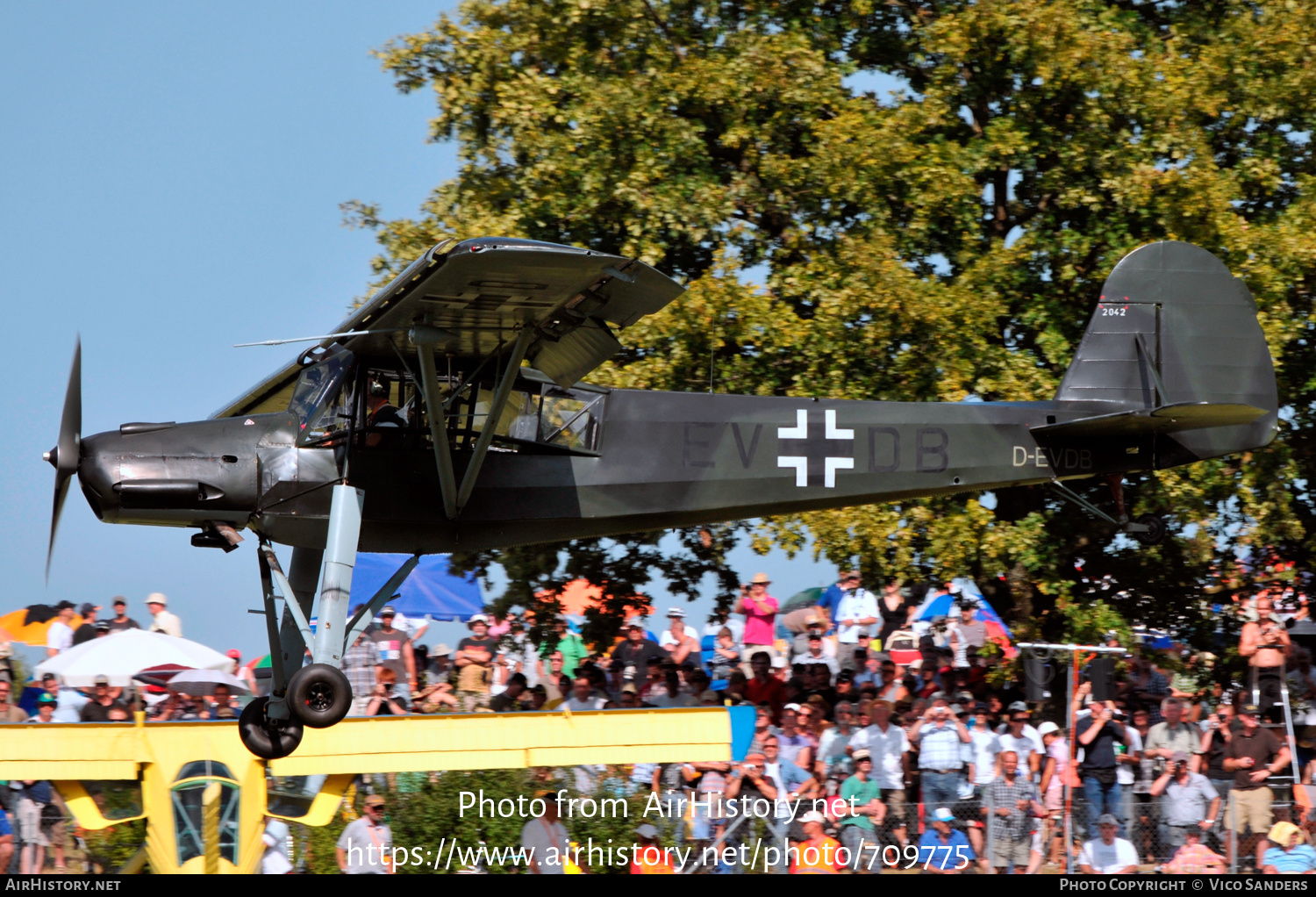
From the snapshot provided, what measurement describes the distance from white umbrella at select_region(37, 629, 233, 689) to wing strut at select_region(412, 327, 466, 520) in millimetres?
3884

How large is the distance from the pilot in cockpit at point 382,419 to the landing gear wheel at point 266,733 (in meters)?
1.72

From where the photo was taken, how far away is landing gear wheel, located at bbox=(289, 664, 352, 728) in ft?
25.7

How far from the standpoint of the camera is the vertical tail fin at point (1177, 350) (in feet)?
32.5

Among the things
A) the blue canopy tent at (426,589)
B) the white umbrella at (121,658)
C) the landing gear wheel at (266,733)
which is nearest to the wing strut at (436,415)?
the landing gear wheel at (266,733)

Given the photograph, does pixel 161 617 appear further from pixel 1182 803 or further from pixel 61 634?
pixel 1182 803

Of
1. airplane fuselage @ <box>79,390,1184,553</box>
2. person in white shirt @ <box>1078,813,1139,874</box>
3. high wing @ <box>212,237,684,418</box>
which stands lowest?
person in white shirt @ <box>1078,813,1139,874</box>

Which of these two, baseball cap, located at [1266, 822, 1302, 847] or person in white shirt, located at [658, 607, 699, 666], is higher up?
person in white shirt, located at [658, 607, 699, 666]

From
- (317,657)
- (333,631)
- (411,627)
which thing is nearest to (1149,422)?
(333,631)

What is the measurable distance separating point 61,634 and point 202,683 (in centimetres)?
198

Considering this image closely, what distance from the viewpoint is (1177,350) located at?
1000cm

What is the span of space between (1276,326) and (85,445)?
8744 mm

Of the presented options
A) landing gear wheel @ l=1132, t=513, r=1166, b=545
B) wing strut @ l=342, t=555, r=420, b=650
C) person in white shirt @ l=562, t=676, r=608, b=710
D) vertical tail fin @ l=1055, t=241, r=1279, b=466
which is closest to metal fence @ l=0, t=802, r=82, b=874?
wing strut @ l=342, t=555, r=420, b=650

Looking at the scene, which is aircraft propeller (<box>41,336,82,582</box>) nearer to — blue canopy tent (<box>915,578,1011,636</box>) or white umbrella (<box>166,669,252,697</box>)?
white umbrella (<box>166,669,252,697</box>)
